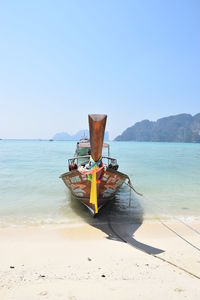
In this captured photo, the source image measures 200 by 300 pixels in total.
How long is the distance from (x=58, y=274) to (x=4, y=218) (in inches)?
192

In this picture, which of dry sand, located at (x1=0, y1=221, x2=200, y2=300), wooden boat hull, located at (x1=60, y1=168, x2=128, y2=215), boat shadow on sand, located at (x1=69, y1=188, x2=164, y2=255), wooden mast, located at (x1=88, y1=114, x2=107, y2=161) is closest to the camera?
dry sand, located at (x1=0, y1=221, x2=200, y2=300)

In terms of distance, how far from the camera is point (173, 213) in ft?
30.9

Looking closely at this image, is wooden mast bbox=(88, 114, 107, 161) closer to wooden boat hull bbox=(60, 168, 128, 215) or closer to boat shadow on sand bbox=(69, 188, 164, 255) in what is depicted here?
wooden boat hull bbox=(60, 168, 128, 215)

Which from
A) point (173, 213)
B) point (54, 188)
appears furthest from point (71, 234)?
point (54, 188)

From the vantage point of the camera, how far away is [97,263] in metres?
4.86

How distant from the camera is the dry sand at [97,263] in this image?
3.77m

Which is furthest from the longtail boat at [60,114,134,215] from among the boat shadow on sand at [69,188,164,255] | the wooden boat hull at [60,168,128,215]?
the boat shadow on sand at [69,188,164,255]

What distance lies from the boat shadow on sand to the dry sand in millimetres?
57

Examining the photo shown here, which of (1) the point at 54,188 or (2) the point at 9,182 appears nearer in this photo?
(1) the point at 54,188

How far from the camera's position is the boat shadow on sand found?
6.43 metres

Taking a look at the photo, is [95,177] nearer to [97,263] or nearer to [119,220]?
[119,220]

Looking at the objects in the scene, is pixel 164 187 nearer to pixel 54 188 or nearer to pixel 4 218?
pixel 54 188

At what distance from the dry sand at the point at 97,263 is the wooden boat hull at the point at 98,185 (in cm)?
121

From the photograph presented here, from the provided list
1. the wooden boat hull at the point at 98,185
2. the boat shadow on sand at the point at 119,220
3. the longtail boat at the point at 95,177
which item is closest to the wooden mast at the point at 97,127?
the longtail boat at the point at 95,177
